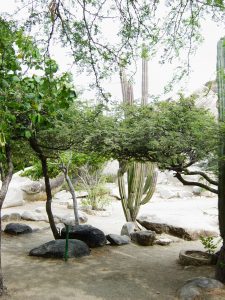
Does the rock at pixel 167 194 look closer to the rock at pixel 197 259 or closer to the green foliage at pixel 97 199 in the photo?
the green foliage at pixel 97 199

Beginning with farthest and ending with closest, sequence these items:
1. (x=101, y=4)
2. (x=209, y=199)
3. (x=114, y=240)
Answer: (x=209, y=199) → (x=114, y=240) → (x=101, y=4)

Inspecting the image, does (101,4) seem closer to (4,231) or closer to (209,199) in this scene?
(4,231)

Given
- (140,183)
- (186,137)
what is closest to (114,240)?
(140,183)

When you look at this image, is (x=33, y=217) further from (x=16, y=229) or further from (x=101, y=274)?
(x=101, y=274)

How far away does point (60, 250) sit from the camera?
6.80 m

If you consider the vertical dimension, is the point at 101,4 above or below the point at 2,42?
above

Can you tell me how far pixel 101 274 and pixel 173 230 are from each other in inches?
150

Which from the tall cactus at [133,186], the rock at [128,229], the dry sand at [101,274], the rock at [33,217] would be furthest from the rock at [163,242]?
the rock at [33,217]

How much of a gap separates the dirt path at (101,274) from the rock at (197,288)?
200 millimetres

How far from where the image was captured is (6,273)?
19.0ft

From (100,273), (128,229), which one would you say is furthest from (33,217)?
(100,273)

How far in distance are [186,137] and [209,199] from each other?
12.8 m

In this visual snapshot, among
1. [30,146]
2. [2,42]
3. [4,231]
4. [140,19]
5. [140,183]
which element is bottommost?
[4,231]

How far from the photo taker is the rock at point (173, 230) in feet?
29.2
